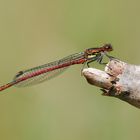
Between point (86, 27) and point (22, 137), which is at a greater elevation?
point (86, 27)

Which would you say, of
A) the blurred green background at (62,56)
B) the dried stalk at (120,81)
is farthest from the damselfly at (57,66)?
the dried stalk at (120,81)

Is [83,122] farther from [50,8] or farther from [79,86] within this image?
[50,8]

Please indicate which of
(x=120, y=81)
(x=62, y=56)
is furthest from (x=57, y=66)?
(x=62, y=56)

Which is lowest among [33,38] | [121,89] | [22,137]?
[22,137]

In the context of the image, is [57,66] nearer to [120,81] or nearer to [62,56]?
[120,81]

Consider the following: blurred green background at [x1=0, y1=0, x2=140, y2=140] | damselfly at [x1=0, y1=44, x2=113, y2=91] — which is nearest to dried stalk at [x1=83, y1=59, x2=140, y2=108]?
damselfly at [x1=0, y1=44, x2=113, y2=91]

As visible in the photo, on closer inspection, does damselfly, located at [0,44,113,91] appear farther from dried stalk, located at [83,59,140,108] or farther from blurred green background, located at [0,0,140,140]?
dried stalk, located at [83,59,140,108]

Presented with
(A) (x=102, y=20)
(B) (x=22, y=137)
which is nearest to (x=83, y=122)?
(B) (x=22, y=137)
